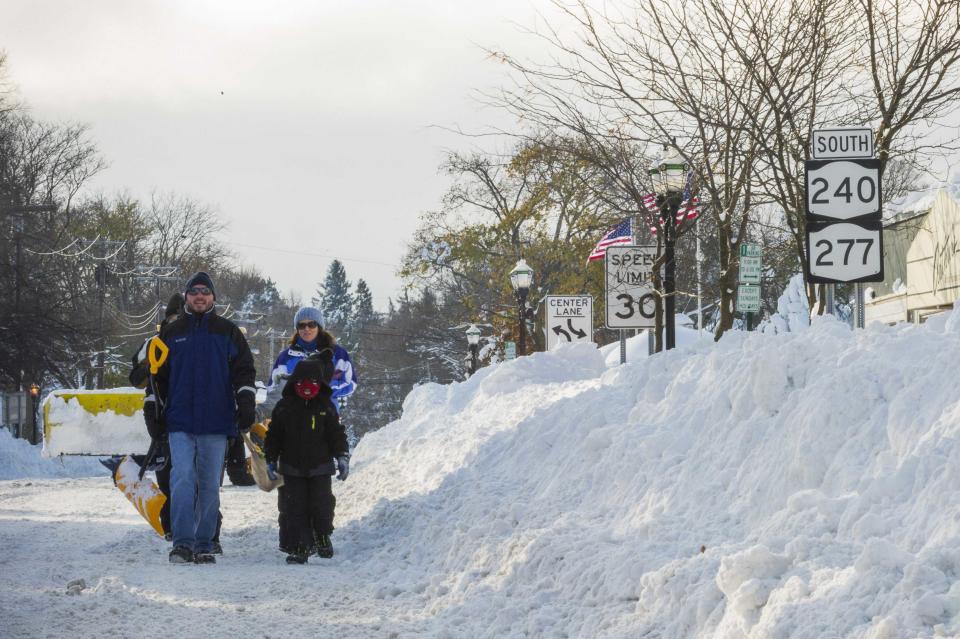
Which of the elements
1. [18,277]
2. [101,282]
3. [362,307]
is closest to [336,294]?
[362,307]

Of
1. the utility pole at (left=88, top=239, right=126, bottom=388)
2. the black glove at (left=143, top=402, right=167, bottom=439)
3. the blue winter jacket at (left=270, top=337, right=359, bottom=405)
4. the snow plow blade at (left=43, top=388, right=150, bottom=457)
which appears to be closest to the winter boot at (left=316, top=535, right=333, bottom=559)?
the blue winter jacket at (left=270, top=337, right=359, bottom=405)

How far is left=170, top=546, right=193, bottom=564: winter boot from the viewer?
832cm

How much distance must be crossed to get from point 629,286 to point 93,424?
494 inches

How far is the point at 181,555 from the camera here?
8.32m

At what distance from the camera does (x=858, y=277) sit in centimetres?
887

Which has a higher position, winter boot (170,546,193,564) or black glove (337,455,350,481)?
black glove (337,455,350,481)

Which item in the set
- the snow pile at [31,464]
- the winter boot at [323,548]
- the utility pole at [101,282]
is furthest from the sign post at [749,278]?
the utility pole at [101,282]

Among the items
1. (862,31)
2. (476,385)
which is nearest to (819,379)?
(862,31)

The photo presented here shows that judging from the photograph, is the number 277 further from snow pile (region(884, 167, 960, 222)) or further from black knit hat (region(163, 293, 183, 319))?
snow pile (region(884, 167, 960, 222))

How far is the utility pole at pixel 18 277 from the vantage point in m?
32.0

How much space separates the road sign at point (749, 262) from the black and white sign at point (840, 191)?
4780 millimetres

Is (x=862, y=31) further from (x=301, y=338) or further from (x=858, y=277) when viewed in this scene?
(x=301, y=338)

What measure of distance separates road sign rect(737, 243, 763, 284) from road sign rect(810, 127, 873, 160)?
4664mm

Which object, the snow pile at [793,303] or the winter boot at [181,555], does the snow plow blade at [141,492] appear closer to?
the winter boot at [181,555]
